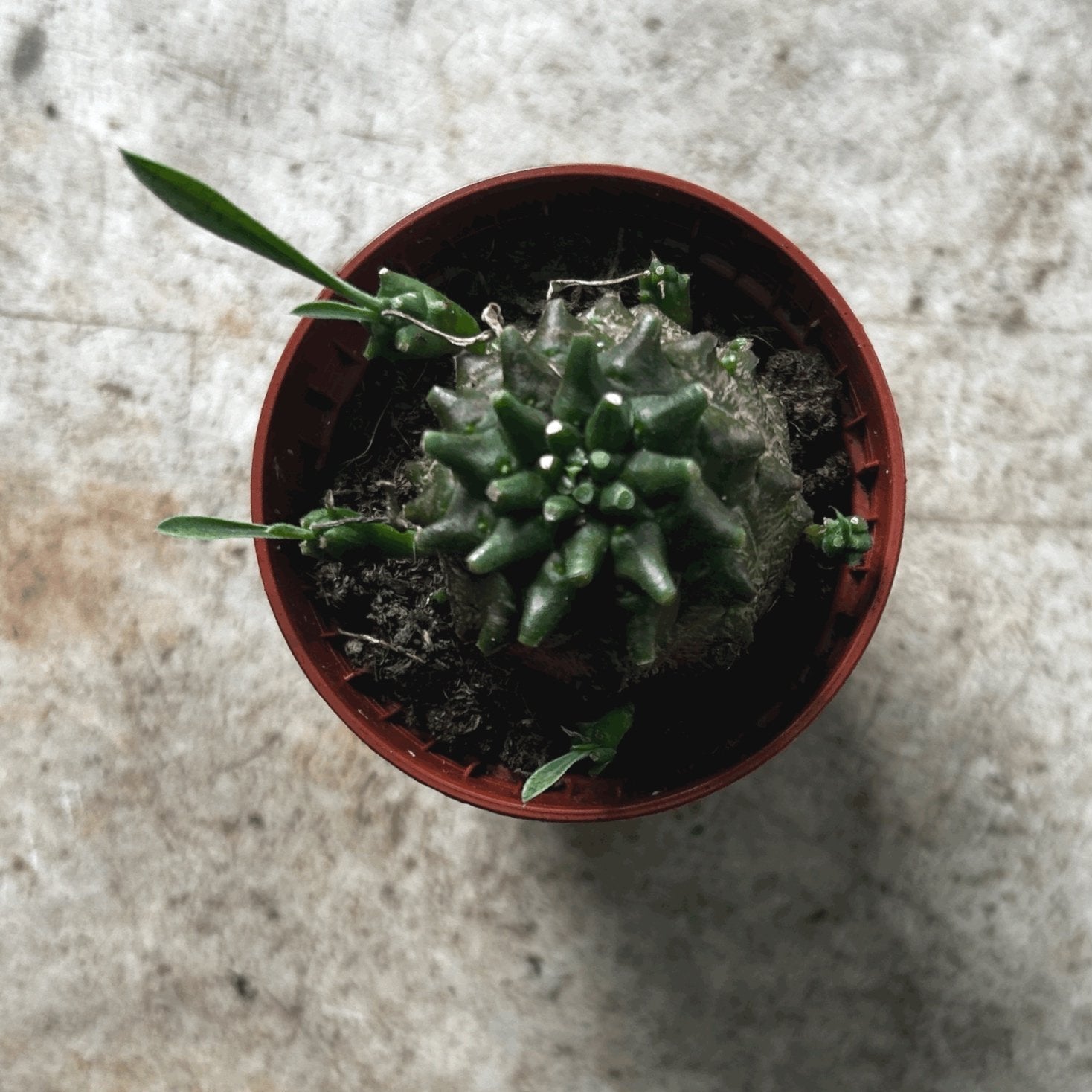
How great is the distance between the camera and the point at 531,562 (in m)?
0.74

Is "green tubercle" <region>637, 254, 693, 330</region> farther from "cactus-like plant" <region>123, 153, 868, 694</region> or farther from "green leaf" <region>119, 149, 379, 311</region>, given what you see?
"green leaf" <region>119, 149, 379, 311</region>

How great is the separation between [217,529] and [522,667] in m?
0.31

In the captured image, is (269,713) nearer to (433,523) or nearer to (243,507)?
(243,507)

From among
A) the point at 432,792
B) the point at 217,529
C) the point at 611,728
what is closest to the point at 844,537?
the point at 611,728

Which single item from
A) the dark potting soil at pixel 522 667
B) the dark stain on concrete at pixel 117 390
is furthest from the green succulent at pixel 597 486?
the dark stain on concrete at pixel 117 390

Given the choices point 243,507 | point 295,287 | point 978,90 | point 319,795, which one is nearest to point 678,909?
point 319,795

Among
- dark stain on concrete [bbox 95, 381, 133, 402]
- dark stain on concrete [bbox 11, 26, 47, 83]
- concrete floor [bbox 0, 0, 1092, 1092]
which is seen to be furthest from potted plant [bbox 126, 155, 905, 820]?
dark stain on concrete [bbox 11, 26, 47, 83]

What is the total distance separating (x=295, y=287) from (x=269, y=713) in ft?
1.82

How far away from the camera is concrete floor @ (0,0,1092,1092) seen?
131 cm

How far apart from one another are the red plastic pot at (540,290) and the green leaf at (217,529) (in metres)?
0.09

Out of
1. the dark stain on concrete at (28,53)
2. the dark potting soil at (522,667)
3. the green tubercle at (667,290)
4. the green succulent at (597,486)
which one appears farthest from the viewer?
the dark stain on concrete at (28,53)

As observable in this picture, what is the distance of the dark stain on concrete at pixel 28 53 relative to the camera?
4.67ft

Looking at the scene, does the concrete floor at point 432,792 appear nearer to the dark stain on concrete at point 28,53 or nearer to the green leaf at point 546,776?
the dark stain on concrete at point 28,53

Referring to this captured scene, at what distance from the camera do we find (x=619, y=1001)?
1.34 meters
